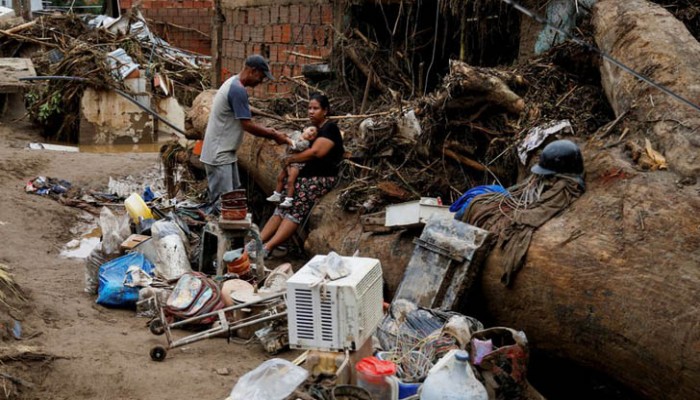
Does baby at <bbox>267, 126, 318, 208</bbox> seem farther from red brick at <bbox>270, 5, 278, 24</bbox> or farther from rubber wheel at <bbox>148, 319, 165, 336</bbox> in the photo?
red brick at <bbox>270, 5, 278, 24</bbox>

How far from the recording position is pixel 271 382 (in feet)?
12.7

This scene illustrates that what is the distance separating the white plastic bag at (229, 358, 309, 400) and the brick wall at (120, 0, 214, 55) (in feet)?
54.4

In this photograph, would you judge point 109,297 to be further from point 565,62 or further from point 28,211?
point 565,62

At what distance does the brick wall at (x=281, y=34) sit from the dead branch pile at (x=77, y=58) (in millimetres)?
4993

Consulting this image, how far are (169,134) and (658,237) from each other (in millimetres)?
13718

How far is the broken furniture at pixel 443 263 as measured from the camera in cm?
491

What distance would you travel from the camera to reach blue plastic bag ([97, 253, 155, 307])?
6.08 m

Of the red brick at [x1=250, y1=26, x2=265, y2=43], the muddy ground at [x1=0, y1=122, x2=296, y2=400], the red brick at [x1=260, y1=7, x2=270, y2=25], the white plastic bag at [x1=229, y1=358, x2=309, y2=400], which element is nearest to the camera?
the white plastic bag at [x1=229, y1=358, x2=309, y2=400]

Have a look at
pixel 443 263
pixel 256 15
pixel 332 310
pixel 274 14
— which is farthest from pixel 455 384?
pixel 256 15

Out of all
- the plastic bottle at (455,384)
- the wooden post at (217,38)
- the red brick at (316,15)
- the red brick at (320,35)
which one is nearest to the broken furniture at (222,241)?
the plastic bottle at (455,384)

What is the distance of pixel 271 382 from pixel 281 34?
22.4ft

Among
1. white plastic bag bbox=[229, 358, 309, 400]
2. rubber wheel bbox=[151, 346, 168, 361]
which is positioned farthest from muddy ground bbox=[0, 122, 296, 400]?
white plastic bag bbox=[229, 358, 309, 400]

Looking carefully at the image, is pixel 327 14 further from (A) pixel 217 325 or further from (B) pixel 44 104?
(B) pixel 44 104

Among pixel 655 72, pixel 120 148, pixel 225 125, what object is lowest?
pixel 120 148
